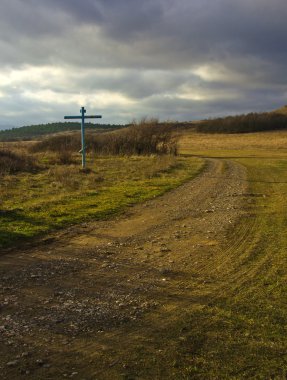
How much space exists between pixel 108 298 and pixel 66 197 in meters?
8.20

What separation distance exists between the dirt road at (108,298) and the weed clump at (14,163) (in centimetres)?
1426

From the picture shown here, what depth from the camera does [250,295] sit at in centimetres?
498

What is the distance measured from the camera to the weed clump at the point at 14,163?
21828mm

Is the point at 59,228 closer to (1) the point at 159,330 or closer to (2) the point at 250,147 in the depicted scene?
(1) the point at 159,330

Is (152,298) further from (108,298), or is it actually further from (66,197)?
(66,197)

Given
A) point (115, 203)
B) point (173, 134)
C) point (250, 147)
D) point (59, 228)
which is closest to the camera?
point (59, 228)

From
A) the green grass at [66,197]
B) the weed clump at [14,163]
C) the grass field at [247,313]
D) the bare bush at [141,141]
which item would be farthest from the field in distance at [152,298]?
the bare bush at [141,141]

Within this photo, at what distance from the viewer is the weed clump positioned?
21.8 m

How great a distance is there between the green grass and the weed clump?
5.57 feet

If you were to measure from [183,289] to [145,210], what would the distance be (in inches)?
228

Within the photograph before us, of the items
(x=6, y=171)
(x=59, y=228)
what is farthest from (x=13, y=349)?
(x=6, y=171)

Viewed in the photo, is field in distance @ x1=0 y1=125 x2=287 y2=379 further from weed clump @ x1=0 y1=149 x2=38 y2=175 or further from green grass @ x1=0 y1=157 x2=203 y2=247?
weed clump @ x1=0 y1=149 x2=38 y2=175

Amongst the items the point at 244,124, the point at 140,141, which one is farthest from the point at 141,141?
the point at 244,124

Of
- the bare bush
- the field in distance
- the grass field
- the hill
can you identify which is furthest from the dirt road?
the hill
